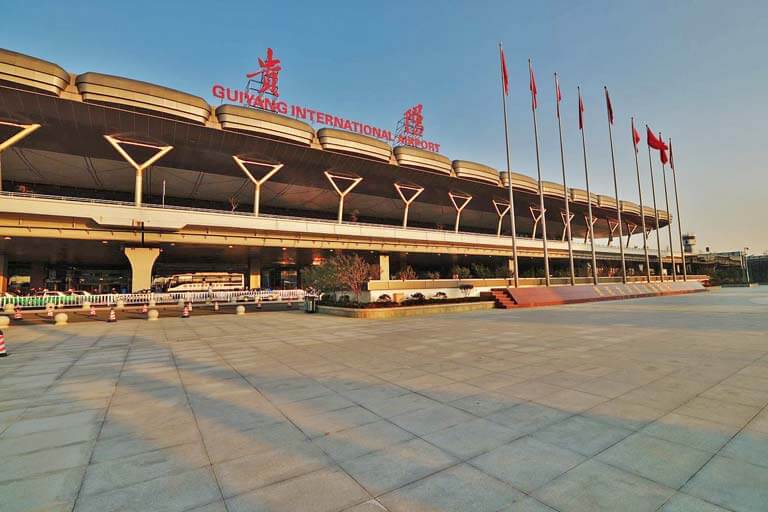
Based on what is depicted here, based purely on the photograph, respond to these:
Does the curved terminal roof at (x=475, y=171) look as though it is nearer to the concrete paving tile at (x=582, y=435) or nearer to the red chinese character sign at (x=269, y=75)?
the red chinese character sign at (x=269, y=75)

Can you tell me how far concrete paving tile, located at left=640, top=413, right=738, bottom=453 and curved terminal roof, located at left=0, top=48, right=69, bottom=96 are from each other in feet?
125

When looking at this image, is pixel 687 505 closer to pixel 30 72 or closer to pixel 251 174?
pixel 30 72

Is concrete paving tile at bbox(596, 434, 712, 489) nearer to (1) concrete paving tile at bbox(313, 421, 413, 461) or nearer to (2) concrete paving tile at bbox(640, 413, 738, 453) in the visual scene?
(2) concrete paving tile at bbox(640, 413, 738, 453)

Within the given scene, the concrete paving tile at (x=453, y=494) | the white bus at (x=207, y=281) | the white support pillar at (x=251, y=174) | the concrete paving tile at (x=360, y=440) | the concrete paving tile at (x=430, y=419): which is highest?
the white support pillar at (x=251, y=174)

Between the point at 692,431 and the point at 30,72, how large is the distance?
39.0m

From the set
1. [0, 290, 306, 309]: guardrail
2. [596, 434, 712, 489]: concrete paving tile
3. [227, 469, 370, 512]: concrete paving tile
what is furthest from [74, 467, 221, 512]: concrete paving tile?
[0, 290, 306, 309]: guardrail

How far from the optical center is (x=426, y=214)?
6394cm

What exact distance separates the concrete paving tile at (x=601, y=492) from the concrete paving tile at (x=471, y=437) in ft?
2.79

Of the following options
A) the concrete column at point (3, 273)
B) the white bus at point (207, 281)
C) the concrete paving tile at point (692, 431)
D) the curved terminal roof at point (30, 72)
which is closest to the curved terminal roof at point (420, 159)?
the curved terminal roof at point (30, 72)

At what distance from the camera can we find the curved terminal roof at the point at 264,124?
106ft

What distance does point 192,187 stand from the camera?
1742 inches

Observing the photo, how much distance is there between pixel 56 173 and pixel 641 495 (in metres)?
51.8

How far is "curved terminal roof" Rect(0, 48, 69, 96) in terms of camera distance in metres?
24.8

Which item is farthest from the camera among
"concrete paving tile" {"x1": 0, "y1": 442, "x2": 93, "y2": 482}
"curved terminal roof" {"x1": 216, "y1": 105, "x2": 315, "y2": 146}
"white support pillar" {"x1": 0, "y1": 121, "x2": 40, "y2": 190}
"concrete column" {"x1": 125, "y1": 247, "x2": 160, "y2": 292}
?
"curved terminal roof" {"x1": 216, "y1": 105, "x2": 315, "y2": 146}
